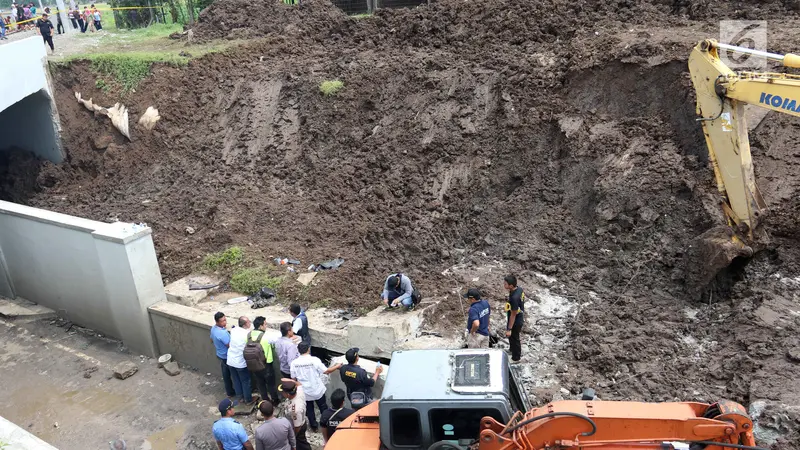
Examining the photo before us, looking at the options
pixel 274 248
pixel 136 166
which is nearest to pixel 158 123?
pixel 136 166

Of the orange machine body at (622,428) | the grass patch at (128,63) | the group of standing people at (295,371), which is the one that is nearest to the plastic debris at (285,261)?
the group of standing people at (295,371)

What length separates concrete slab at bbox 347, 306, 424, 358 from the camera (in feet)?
31.3

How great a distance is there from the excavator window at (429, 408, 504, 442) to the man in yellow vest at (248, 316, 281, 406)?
14.0ft

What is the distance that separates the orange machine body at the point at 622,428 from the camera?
5785 mm

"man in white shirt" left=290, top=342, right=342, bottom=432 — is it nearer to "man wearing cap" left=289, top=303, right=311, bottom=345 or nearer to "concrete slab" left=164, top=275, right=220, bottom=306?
"man wearing cap" left=289, top=303, right=311, bottom=345

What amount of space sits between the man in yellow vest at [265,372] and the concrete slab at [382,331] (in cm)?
129

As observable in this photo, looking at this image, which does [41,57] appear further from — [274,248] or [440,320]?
[440,320]

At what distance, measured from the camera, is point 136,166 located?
57.8 ft

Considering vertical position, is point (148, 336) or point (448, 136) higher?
point (448, 136)

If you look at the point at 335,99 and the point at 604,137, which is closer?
the point at 604,137

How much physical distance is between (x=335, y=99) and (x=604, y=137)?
22.9 ft

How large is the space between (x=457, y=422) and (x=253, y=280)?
721 centimetres

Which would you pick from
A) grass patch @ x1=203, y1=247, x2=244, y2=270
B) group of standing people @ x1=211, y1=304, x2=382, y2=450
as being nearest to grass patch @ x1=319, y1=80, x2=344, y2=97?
grass patch @ x1=203, y1=247, x2=244, y2=270

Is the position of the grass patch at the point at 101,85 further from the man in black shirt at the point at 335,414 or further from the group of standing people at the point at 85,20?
the man in black shirt at the point at 335,414
